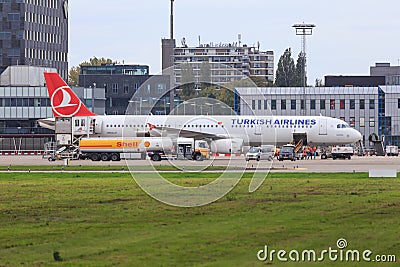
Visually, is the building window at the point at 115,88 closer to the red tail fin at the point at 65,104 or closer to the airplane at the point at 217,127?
the airplane at the point at 217,127

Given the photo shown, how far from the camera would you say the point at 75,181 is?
47281 millimetres

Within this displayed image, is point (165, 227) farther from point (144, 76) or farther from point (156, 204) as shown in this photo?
point (144, 76)

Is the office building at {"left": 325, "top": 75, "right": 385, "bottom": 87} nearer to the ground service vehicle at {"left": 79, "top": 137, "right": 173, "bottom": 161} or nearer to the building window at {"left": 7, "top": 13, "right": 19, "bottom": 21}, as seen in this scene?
the building window at {"left": 7, "top": 13, "right": 19, "bottom": 21}

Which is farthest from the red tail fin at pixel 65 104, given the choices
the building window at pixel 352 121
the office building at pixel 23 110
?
the building window at pixel 352 121

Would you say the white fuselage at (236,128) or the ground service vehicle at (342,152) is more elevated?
the white fuselage at (236,128)

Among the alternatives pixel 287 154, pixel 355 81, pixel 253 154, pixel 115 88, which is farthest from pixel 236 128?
pixel 115 88

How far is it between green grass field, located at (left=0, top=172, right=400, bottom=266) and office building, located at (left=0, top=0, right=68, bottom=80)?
11288 cm

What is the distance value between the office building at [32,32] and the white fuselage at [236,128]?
204ft

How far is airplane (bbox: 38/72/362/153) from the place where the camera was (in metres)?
83.3

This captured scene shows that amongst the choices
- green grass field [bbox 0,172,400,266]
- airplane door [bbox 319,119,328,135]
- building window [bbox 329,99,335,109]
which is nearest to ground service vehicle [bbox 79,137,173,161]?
airplane door [bbox 319,119,328,135]

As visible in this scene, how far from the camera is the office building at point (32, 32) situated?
157 metres

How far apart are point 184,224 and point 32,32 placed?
13934cm

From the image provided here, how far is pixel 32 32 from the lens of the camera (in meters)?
162

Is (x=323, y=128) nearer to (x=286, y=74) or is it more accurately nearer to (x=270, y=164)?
(x=270, y=164)
